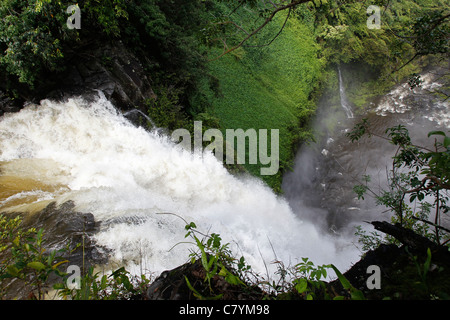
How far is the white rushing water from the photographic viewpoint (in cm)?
477

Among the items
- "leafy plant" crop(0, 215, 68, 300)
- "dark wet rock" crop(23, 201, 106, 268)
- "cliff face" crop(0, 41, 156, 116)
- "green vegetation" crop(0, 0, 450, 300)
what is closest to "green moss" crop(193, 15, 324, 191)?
"green vegetation" crop(0, 0, 450, 300)

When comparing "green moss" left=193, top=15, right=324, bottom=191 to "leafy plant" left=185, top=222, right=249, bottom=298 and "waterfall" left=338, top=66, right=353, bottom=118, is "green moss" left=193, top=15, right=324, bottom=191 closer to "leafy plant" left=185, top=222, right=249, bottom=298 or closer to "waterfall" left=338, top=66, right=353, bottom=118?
"waterfall" left=338, top=66, right=353, bottom=118

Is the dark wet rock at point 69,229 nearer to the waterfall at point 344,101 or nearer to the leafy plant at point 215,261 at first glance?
the leafy plant at point 215,261

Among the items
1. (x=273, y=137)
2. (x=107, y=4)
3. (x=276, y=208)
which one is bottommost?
(x=276, y=208)

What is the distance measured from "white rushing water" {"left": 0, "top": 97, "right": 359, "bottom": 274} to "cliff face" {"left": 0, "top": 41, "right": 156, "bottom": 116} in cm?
28

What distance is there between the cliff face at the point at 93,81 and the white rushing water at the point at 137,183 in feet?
0.92

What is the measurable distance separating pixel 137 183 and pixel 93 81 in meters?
3.07

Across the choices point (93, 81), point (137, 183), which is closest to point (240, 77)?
point (93, 81)

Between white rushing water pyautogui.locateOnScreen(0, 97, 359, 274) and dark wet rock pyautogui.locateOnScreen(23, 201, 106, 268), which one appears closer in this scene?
dark wet rock pyautogui.locateOnScreen(23, 201, 106, 268)

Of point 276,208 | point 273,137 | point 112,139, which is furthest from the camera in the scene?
point 273,137
